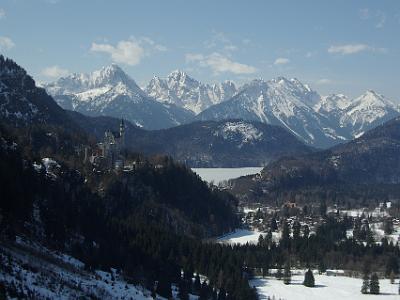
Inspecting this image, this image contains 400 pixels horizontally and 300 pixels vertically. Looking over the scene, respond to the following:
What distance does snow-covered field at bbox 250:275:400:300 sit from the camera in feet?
554

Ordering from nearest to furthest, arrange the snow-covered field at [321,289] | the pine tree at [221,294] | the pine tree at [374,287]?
the pine tree at [221,294]
the snow-covered field at [321,289]
the pine tree at [374,287]

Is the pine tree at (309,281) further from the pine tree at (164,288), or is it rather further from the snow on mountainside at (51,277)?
the snow on mountainside at (51,277)

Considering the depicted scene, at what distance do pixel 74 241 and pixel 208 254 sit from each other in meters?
48.2

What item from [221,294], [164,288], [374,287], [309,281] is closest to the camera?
[164,288]

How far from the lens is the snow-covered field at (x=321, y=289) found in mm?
169000

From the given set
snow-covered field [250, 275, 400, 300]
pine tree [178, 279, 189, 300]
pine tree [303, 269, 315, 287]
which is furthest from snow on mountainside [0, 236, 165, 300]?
pine tree [303, 269, 315, 287]

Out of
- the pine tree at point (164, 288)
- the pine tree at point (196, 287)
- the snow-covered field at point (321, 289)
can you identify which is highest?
the pine tree at point (164, 288)

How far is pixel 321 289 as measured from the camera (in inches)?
6988

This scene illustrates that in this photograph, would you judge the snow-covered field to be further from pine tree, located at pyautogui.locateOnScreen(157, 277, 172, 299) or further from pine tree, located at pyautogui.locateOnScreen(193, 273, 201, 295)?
pine tree, located at pyautogui.locateOnScreen(157, 277, 172, 299)

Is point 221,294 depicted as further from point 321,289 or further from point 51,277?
point 51,277

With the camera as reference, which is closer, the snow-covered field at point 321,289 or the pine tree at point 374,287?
the snow-covered field at point 321,289

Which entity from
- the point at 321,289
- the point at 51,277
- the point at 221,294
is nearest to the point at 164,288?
the point at 221,294

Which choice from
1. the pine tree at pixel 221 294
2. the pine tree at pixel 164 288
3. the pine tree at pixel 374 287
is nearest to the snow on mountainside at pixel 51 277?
the pine tree at pixel 164 288

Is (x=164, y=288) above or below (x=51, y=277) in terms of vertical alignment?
below
